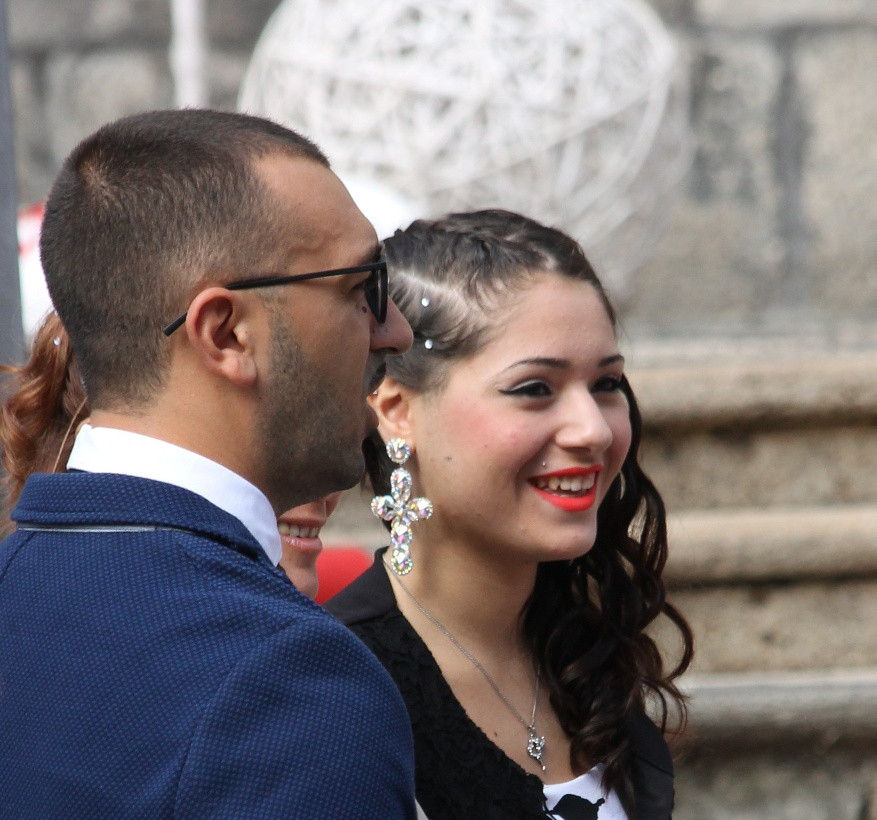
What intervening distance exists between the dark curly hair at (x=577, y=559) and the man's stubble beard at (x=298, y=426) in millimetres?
532

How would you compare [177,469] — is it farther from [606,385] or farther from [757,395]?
[757,395]

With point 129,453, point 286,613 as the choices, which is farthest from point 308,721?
point 129,453

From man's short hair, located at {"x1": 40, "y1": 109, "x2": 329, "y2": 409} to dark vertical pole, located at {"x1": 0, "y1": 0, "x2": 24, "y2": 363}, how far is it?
506mm

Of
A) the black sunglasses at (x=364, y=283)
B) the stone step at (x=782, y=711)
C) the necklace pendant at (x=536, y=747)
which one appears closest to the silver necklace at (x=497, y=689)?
the necklace pendant at (x=536, y=747)

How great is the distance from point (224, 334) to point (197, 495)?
11cm

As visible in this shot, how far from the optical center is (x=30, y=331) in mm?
2518

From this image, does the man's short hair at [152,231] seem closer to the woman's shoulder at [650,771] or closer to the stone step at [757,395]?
the woman's shoulder at [650,771]

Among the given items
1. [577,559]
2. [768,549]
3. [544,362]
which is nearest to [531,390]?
[544,362]

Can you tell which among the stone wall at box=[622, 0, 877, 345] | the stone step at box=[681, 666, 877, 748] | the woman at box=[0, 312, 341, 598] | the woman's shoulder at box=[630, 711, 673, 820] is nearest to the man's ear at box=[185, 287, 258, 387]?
the woman at box=[0, 312, 341, 598]

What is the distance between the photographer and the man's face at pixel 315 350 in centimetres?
88

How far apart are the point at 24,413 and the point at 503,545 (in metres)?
0.52

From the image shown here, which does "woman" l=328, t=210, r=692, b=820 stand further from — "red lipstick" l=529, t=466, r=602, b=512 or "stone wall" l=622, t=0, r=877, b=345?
"stone wall" l=622, t=0, r=877, b=345

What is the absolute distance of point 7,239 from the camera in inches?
55.9

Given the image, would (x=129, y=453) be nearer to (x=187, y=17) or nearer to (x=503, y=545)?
(x=503, y=545)
